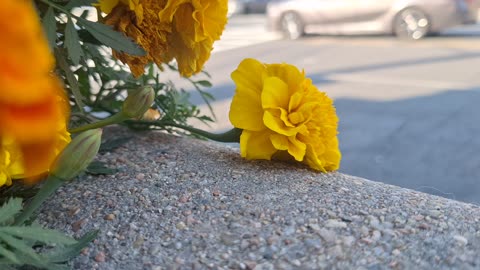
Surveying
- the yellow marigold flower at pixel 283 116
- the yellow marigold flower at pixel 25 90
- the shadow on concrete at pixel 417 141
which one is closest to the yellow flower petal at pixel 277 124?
the yellow marigold flower at pixel 283 116

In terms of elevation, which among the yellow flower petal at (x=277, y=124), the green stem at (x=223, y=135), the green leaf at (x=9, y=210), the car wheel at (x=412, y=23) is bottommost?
the car wheel at (x=412, y=23)

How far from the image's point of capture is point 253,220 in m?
0.93

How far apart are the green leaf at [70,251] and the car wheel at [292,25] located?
8.84 m

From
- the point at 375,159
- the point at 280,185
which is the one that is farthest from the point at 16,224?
the point at 375,159

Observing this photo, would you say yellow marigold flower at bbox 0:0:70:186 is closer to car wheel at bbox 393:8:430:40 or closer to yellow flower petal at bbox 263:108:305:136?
yellow flower petal at bbox 263:108:305:136

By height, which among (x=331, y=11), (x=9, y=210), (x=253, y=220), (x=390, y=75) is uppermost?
(x=9, y=210)

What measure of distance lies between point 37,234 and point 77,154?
0.33ft

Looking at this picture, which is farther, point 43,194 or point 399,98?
point 399,98

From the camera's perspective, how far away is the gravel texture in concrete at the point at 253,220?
82 centimetres

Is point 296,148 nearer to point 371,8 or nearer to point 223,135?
point 223,135

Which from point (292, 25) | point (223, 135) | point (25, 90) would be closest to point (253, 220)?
point (223, 135)

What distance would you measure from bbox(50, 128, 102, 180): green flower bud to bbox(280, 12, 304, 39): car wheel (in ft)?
29.3

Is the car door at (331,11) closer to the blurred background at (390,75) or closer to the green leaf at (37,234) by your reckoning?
the blurred background at (390,75)

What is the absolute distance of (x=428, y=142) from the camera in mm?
4035
